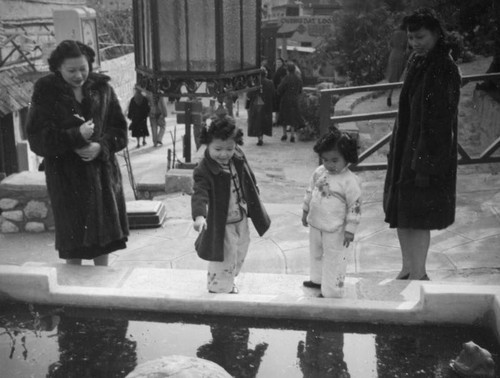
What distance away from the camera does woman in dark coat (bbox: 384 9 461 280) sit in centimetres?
391

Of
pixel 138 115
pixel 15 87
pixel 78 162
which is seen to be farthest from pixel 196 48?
pixel 138 115

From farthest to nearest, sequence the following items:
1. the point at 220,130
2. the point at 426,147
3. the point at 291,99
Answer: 1. the point at 291,99
2. the point at 426,147
3. the point at 220,130

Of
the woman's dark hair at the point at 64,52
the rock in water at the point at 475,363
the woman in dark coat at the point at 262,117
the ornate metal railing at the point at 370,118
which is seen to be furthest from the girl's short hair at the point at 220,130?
the woman in dark coat at the point at 262,117

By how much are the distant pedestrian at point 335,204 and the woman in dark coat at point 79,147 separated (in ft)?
4.71

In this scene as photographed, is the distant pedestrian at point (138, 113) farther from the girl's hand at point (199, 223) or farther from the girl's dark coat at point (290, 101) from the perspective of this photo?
the girl's hand at point (199, 223)

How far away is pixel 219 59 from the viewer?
A: 5.07 meters

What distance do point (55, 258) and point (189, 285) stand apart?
2.04 metres

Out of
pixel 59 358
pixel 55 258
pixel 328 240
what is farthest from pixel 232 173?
pixel 55 258

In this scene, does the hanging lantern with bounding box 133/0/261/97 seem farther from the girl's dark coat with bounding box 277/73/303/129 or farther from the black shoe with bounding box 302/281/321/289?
the girl's dark coat with bounding box 277/73/303/129

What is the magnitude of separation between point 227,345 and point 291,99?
10.5m

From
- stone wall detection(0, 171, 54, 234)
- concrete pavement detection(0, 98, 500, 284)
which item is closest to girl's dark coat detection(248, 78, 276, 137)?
concrete pavement detection(0, 98, 500, 284)

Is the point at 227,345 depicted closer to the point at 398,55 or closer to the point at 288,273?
the point at 288,273

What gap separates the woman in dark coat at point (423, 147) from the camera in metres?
3.91

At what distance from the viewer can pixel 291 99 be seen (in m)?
13.4
